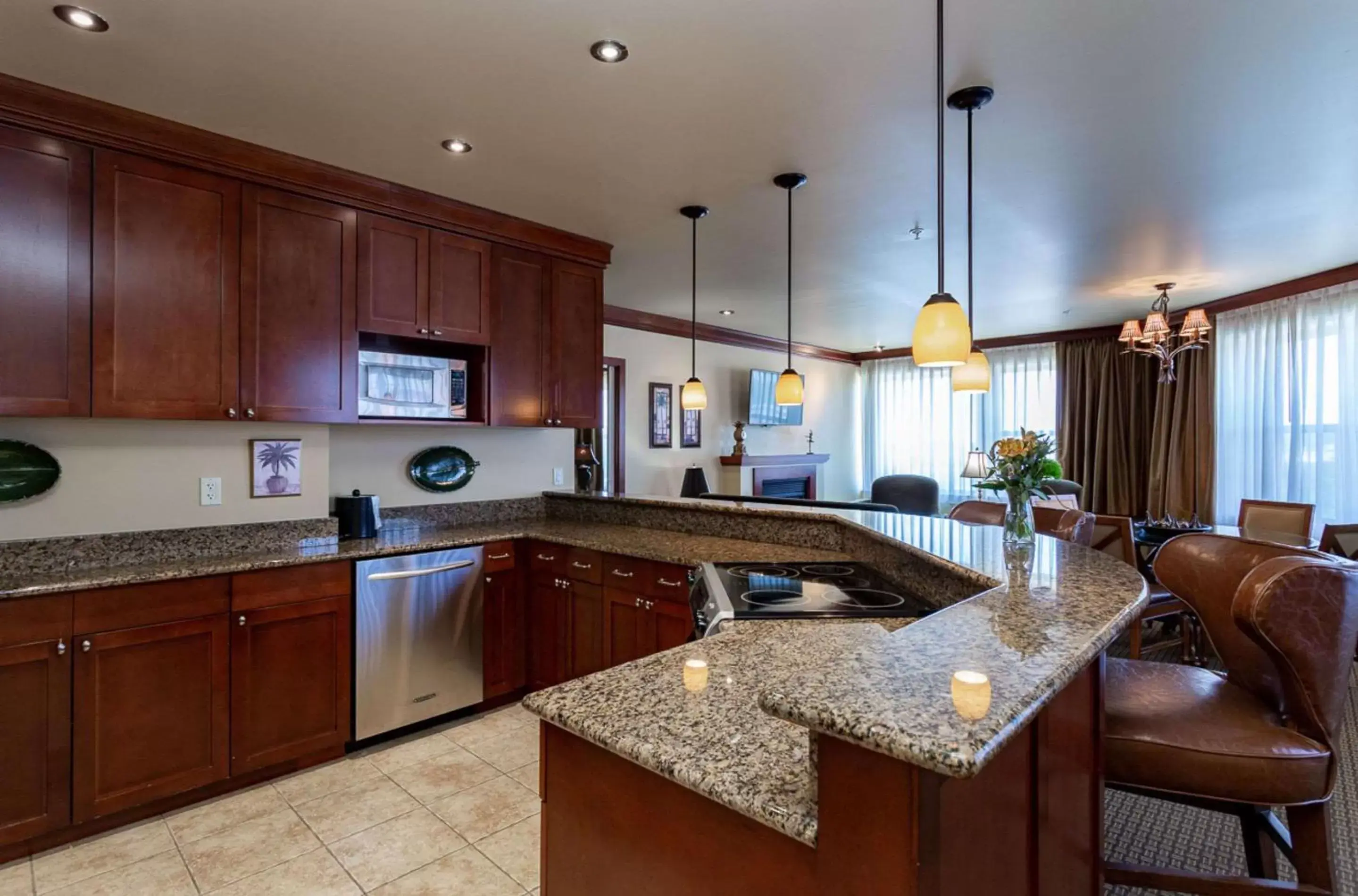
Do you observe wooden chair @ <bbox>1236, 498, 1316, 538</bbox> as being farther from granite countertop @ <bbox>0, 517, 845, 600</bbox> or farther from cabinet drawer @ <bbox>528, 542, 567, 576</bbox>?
cabinet drawer @ <bbox>528, 542, 567, 576</bbox>

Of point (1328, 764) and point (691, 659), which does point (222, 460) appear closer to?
point (691, 659)

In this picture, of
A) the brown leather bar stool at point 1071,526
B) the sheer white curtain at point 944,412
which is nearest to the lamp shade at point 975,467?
the sheer white curtain at point 944,412

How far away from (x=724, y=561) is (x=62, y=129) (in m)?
2.85

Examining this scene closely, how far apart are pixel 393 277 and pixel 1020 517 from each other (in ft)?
9.43

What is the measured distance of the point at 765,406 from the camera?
729 cm

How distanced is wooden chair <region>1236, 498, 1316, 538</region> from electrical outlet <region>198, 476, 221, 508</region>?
5.85m

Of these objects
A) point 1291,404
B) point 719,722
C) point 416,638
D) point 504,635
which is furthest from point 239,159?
point 1291,404

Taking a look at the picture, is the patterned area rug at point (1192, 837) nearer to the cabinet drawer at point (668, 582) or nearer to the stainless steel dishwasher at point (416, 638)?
the cabinet drawer at point (668, 582)

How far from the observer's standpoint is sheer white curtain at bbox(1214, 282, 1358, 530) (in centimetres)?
462

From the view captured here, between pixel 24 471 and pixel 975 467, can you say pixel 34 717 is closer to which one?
pixel 24 471

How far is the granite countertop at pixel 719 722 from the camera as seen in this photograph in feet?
2.90

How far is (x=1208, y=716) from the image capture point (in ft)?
4.98

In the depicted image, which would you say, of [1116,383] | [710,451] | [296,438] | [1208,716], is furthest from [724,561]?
[1116,383]

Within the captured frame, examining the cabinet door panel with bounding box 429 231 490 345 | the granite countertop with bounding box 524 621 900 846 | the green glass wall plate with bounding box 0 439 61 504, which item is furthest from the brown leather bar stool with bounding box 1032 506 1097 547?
the green glass wall plate with bounding box 0 439 61 504
